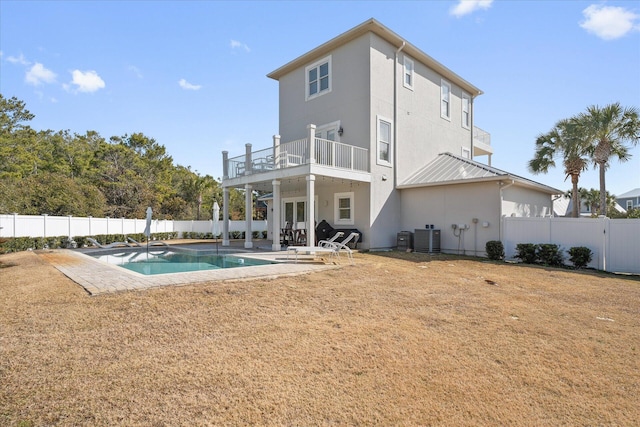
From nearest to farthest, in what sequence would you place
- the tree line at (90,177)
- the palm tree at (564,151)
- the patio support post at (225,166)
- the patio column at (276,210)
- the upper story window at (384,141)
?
the patio column at (276,210)
the upper story window at (384,141)
the patio support post at (225,166)
the palm tree at (564,151)
the tree line at (90,177)

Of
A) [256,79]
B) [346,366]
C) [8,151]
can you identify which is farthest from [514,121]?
[8,151]

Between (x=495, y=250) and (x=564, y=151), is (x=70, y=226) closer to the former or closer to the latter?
(x=495, y=250)

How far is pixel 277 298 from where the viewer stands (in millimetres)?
6344

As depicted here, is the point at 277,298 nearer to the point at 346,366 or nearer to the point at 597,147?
the point at 346,366

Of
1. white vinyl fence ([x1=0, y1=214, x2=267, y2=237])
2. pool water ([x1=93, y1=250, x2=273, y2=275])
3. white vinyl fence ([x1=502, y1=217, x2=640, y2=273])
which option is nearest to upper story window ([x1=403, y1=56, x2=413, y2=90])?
white vinyl fence ([x1=502, y1=217, x2=640, y2=273])

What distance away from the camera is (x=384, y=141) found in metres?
15.4

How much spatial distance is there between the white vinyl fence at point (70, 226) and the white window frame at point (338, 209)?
45.4 feet

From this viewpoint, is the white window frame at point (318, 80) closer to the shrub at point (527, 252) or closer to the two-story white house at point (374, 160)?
the two-story white house at point (374, 160)

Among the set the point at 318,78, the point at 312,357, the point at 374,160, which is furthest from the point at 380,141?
the point at 312,357

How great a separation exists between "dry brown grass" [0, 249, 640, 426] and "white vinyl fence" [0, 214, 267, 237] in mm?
12436

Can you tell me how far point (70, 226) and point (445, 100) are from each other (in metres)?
21.4

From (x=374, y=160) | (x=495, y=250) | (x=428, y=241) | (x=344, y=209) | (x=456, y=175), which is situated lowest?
(x=495, y=250)

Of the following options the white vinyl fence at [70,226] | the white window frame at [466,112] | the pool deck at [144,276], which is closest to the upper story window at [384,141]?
the pool deck at [144,276]

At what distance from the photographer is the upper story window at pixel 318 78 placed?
1616 cm
